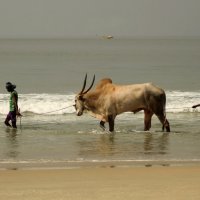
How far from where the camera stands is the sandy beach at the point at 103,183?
7.40m

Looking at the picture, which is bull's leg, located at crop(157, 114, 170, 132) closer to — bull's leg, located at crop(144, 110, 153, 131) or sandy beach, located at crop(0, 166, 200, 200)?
Result: bull's leg, located at crop(144, 110, 153, 131)

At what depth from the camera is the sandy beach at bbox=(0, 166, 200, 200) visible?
24.3ft

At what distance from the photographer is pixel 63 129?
586 inches

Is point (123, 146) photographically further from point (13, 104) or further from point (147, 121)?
point (13, 104)

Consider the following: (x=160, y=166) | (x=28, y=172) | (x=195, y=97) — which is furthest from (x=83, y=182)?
(x=195, y=97)

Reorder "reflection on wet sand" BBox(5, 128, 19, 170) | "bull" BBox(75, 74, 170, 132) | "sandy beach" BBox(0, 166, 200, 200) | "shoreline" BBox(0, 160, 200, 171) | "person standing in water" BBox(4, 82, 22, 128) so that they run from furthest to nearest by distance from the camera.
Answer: "person standing in water" BBox(4, 82, 22, 128) < "bull" BBox(75, 74, 170, 132) < "reflection on wet sand" BBox(5, 128, 19, 170) < "shoreline" BBox(0, 160, 200, 171) < "sandy beach" BBox(0, 166, 200, 200)

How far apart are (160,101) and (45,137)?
8.69 feet

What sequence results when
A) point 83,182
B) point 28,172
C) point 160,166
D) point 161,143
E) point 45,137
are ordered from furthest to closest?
point 45,137
point 161,143
point 160,166
point 28,172
point 83,182

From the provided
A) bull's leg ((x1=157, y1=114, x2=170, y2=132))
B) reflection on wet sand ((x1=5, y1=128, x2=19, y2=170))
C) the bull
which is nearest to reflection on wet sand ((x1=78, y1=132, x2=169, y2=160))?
bull's leg ((x1=157, y1=114, x2=170, y2=132))

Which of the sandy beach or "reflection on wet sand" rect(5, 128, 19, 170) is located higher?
the sandy beach

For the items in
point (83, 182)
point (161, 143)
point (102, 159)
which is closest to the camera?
point (83, 182)

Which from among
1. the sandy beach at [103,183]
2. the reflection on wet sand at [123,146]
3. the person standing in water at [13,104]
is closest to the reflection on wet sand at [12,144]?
the person standing in water at [13,104]

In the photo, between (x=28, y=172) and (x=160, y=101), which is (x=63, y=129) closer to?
(x=160, y=101)

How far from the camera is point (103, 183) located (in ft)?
26.6
